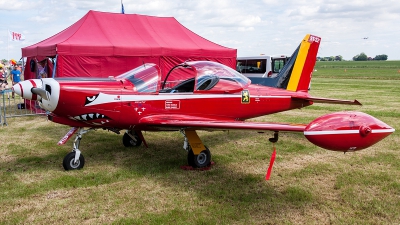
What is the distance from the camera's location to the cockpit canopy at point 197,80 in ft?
19.6

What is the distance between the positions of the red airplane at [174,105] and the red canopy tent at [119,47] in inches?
163

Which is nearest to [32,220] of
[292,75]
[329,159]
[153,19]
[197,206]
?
[197,206]

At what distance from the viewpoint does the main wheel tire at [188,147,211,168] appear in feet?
19.5

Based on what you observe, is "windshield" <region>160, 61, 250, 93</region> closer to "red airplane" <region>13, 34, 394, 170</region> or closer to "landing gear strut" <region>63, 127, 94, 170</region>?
"red airplane" <region>13, 34, 394, 170</region>

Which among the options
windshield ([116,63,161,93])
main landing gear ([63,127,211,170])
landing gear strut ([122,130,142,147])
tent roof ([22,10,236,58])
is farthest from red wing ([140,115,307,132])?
tent roof ([22,10,236,58])

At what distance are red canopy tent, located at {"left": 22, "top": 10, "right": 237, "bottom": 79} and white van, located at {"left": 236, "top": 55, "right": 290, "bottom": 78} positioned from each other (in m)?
8.16

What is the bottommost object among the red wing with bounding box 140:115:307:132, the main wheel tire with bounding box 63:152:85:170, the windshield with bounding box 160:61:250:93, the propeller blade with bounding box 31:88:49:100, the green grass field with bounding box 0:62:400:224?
the green grass field with bounding box 0:62:400:224

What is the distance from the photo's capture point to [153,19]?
1388 centimetres

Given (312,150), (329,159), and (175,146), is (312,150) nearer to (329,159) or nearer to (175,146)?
(329,159)

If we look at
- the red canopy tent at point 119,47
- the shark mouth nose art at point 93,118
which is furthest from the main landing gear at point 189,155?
the red canopy tent at point 119,47

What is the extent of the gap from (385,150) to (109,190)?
5448mm

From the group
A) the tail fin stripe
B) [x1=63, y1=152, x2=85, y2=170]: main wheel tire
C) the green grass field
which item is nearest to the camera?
the green grass field

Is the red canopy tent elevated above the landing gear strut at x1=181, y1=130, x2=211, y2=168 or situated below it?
above

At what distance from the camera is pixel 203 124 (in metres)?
5.35
